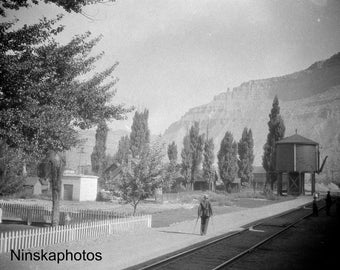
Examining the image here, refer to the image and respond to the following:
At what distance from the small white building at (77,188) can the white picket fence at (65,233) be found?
3011cm

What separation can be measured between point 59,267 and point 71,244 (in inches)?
133

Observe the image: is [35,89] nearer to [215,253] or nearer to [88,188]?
[215,253]

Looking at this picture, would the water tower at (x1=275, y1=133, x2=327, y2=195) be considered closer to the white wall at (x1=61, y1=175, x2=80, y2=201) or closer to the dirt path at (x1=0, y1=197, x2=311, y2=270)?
the white wall at (x1=61, y1=175, x2=80, y2=201)

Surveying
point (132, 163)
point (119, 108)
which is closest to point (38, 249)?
point (119, 108)

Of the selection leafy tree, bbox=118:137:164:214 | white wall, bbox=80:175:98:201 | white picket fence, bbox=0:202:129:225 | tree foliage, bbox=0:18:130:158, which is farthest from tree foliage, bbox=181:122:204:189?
tree foliage, bbox=0:18:130:158

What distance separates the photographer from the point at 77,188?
46.5 metres

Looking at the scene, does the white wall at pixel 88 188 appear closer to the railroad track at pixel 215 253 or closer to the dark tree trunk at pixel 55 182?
the dark tree trunk at pixel 55 182

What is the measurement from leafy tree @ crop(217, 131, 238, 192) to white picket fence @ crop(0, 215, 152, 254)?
51.9m

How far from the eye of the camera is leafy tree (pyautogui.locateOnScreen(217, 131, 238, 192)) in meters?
68.5

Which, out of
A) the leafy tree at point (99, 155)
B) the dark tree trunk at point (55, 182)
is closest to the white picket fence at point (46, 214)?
the dark tree trunk at point (55, 182)

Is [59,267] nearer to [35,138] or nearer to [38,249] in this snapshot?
[38,249]

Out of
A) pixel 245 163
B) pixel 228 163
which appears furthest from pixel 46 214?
pixel 245 163

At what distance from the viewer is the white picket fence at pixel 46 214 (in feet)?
69.4

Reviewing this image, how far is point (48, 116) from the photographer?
12.1 meters
